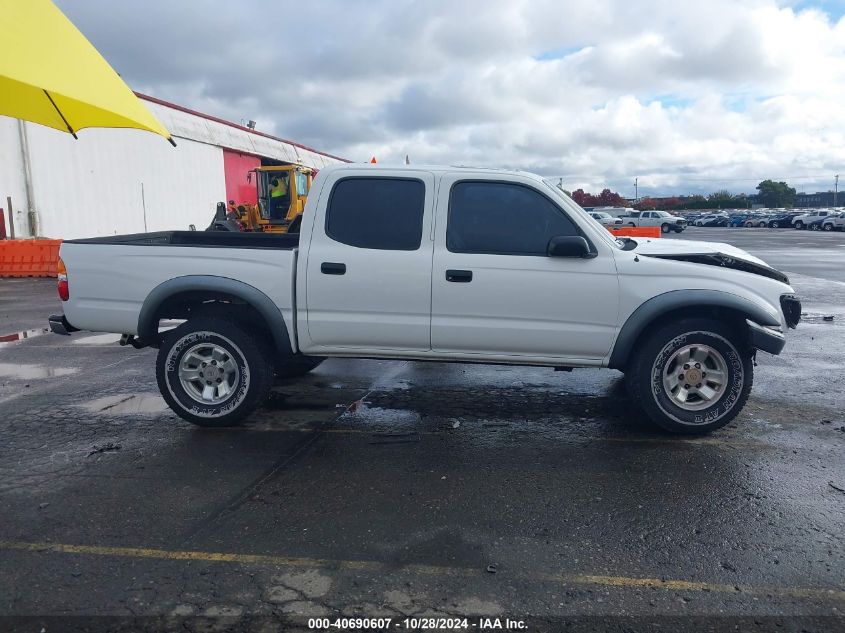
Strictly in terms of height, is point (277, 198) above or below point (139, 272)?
above

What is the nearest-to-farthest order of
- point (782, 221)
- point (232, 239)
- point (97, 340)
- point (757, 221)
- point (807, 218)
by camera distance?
point (232, 239) → point (97, 340) → point (807, 218) → point (782, 221) → point (757, 221)

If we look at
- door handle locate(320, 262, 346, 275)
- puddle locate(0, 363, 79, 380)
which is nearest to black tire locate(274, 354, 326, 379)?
door handle locate(320, 262, 346, 275)

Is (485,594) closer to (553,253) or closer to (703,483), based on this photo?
(703,483)

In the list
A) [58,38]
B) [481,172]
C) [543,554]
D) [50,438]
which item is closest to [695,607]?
[543,554]

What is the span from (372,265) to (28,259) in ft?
49.4

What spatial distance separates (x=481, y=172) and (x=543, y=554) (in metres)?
2.97

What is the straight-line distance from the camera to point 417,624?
289cm

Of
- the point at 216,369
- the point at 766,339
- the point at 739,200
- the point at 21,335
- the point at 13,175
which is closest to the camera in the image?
the point at 766,339

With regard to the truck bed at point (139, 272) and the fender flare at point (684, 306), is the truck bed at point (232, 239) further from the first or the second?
the fender flare at point (684, 306)

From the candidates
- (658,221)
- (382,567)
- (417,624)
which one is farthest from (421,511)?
(658,221)

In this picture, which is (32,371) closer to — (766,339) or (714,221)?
(766,339)

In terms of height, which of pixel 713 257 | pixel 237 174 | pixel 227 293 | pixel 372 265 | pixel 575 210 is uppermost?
pixel 237 174

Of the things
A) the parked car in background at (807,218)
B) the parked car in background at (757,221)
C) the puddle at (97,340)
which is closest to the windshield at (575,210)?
the puddle at (97,340)

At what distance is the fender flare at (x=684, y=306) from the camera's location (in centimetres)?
493
